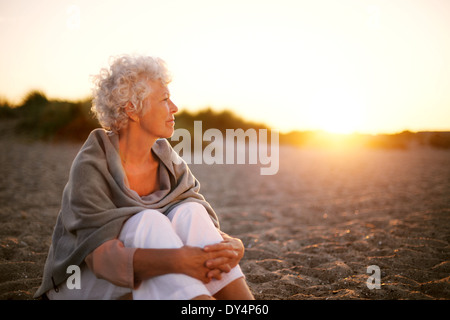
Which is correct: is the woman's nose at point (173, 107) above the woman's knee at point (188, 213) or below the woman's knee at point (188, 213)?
above

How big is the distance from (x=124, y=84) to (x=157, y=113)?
24 cm

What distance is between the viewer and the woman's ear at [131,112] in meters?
1.92

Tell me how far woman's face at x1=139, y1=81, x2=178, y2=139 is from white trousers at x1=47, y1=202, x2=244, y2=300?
523 mm

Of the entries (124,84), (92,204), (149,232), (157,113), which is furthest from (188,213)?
(124,84)

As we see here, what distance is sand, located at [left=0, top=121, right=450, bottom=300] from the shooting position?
8.19 ft

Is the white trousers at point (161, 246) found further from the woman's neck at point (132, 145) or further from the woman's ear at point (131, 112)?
the woman's ear at point (131, 112)

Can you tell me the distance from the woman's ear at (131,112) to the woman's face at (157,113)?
0.09 ft

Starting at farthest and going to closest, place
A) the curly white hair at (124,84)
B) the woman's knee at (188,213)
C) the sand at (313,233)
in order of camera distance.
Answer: the sand at (313,233), the curly white hair at (124,84), the woman's knee at (188,213)

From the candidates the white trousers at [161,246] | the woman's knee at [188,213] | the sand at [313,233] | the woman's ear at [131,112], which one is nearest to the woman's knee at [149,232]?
the white trousers at [161,246]

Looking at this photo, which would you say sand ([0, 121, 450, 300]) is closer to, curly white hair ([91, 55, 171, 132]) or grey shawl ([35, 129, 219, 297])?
grey shawl ([35, 129, 219, 297])

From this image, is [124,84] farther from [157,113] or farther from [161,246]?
[161,246]

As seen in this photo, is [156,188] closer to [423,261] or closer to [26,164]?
[423,261]

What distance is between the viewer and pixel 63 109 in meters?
17.0
